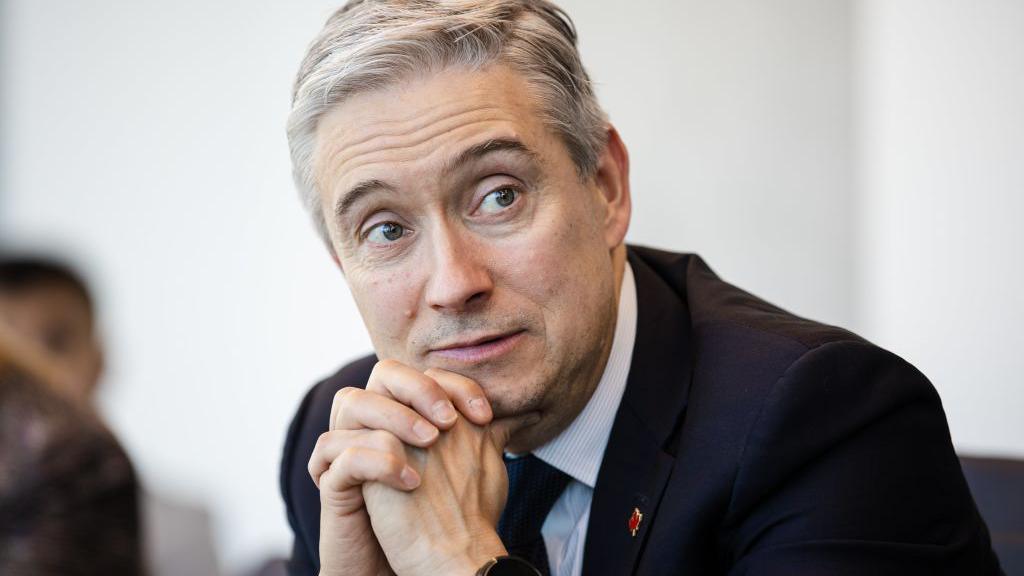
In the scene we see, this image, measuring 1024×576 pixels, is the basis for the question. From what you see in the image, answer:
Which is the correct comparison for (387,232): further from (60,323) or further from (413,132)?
(60,323)

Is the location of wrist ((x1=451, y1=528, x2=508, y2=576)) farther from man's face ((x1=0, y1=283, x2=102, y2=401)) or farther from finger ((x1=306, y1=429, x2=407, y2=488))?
man's face ((x1=0, y1=283, x2=102, y2=401))

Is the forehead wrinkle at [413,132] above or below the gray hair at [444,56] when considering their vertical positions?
below

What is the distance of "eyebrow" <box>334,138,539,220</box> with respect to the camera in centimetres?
158

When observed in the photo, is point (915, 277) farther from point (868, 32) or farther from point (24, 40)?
point (24, 40)

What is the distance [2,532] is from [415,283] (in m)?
0.93

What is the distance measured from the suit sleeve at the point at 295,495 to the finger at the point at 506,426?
0.58 meters

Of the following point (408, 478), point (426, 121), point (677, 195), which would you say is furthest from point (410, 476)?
point (677, 195)

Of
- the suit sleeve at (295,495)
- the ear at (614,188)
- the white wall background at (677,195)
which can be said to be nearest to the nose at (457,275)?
the ear at (614,188)

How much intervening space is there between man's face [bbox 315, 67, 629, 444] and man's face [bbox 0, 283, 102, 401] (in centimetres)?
193

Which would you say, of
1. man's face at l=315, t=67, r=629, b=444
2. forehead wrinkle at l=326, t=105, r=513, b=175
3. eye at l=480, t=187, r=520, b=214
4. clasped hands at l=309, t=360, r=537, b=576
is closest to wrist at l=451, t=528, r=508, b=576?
clasped hands at l=309, t=360, r=537, b=576

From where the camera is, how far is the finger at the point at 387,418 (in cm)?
150

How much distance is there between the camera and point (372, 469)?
4.83ft

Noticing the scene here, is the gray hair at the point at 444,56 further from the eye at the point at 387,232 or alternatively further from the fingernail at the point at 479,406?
the fingernail at the point at 479,406

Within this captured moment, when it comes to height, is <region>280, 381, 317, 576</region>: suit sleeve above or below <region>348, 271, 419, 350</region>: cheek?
below
